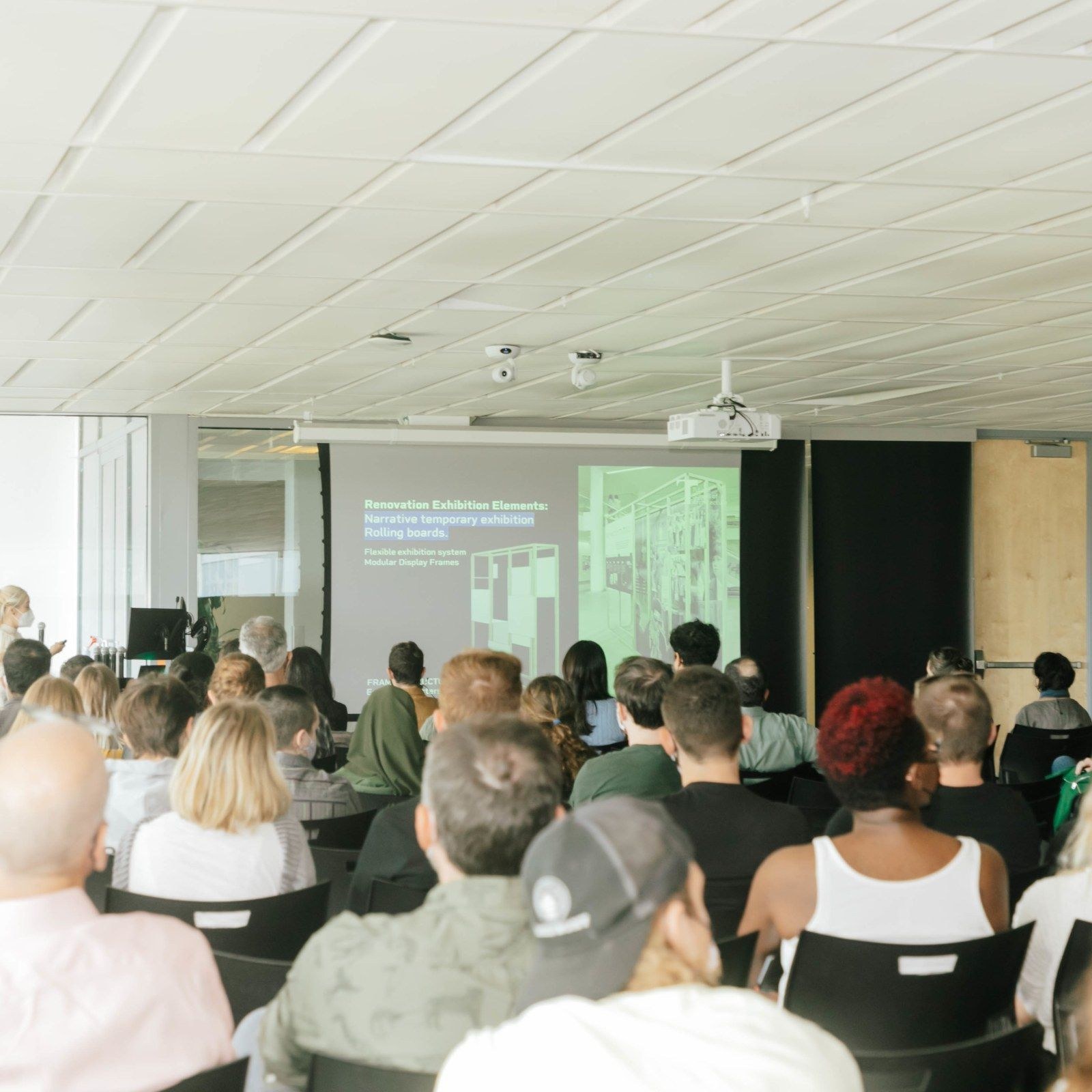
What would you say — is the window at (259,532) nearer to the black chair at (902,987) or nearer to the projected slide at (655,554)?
the projected slide at (655,554)

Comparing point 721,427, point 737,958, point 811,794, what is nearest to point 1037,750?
point 811,794

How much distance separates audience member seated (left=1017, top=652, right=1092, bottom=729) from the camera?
686cm

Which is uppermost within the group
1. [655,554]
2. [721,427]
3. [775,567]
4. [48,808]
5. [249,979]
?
[721,427]

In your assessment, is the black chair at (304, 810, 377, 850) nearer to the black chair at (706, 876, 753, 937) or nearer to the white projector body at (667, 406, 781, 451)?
the black chair at (706, 876, 753, 937)

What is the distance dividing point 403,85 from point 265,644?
3574 millimetres

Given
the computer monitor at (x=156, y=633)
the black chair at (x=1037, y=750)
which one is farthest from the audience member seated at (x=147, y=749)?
the computer monitor at (x=156, y=633)

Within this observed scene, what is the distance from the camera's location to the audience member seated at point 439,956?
180 centimetres

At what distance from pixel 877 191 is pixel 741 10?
1.59 meters

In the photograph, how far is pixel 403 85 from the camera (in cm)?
346

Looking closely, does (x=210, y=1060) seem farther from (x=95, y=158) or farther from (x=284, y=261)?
(x=284, y=261)

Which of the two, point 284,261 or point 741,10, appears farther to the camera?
point 284,261

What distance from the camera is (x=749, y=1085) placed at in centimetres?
120

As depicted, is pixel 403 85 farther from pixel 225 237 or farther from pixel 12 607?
pixel 12 607

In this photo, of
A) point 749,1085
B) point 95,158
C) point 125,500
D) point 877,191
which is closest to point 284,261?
point 95,158
